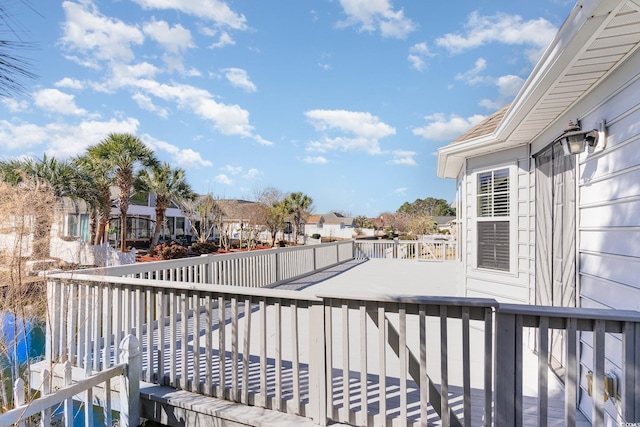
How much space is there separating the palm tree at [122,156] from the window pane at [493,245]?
15482mm

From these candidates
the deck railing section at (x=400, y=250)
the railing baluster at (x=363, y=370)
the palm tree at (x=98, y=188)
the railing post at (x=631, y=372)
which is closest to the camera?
the railing post at (x=631, y=372)

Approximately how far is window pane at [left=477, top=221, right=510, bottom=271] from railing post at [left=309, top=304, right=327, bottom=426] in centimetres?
326

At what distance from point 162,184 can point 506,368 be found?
17759 millimetres

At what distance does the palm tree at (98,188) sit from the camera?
1422 cm

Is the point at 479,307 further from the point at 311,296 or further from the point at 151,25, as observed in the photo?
the point at 151,25

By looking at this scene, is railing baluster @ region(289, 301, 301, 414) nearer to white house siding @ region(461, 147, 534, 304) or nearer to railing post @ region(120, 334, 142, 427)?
railing post @ region(120, 334, 142, 427)

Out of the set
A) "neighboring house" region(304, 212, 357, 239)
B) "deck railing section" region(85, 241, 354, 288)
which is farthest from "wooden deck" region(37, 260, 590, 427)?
"neighboring house" region(304, 212, 357, 239)

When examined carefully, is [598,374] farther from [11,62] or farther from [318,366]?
[11,62]

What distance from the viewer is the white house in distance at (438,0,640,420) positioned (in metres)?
1.95

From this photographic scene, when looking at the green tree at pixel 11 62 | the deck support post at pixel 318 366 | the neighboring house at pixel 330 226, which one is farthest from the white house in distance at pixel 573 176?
the neighboring house at pixel 330 226

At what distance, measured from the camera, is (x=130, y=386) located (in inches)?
102

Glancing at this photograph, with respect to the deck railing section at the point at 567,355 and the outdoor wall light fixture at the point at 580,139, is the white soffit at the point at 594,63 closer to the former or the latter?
the outdoor wall light fixture at the point at 580,139

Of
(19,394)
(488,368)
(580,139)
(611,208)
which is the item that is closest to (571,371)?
(488,368)

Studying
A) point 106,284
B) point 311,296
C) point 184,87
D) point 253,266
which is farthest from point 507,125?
point 184,87
